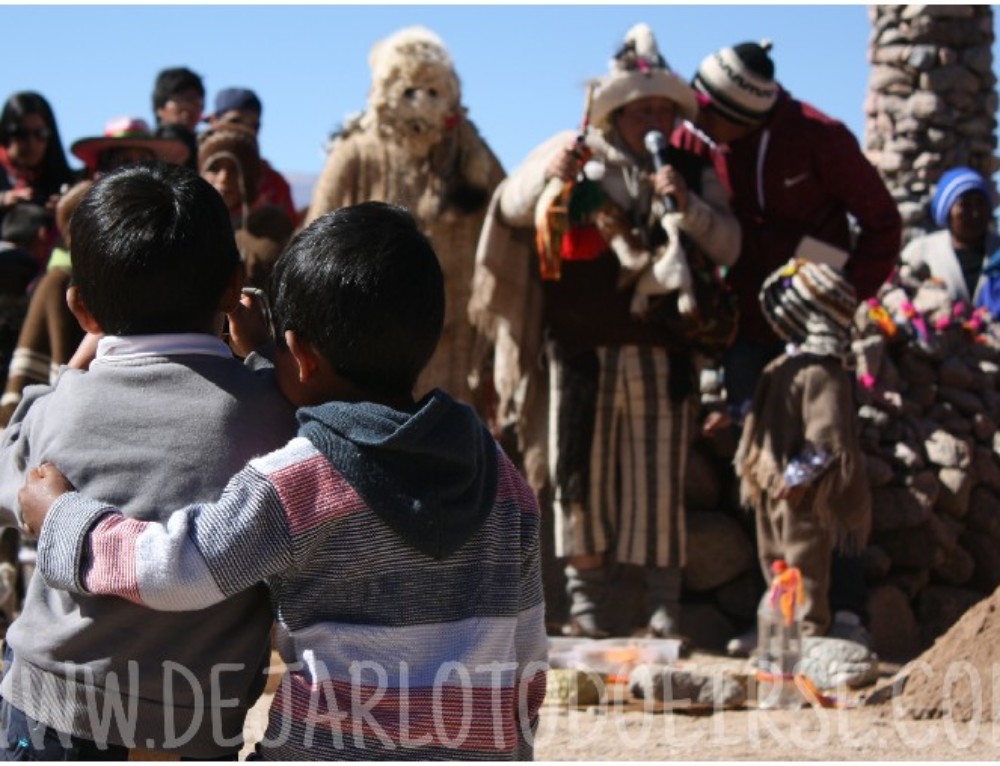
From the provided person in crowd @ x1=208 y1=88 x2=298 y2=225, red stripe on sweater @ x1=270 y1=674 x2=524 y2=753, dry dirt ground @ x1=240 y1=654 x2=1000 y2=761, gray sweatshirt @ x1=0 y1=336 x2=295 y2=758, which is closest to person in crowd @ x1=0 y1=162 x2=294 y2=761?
gray sweatshirt @ x1=0 y1=336 x2=295 y2=758

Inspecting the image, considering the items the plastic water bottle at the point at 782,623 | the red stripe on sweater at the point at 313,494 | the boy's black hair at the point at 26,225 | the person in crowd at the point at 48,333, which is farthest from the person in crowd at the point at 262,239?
the red stripe on sweater at the point at 313,494

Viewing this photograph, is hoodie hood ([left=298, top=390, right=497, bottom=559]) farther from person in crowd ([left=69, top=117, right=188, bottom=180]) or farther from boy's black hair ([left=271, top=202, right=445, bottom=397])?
person in crowd ([left=69, top=117, right=188, bottom=180])

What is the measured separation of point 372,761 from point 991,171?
11424 millimetres

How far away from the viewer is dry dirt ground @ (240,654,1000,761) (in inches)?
191

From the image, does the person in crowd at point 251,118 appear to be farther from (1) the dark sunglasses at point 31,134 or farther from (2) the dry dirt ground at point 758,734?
(2) the dry dirt ground at point 758,734

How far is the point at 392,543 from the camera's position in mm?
2322

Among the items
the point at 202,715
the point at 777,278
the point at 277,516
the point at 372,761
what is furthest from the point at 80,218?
the point at 777,278

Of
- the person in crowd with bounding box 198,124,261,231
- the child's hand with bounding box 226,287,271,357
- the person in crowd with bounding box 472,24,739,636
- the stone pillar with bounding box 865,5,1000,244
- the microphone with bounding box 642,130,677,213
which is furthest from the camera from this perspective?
the stone pillar with bounding box 865,5,1000,244

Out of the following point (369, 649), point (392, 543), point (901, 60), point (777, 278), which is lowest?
point (369, 649)

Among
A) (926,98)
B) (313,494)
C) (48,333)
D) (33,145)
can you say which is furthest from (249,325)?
(926,98)

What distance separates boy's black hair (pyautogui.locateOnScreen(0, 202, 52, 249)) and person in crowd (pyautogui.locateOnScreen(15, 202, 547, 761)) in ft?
16.3

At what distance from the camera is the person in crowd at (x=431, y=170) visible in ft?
22.8

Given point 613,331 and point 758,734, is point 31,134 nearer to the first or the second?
point 613,331

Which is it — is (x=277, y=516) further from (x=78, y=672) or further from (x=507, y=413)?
(x=507, y=413)
